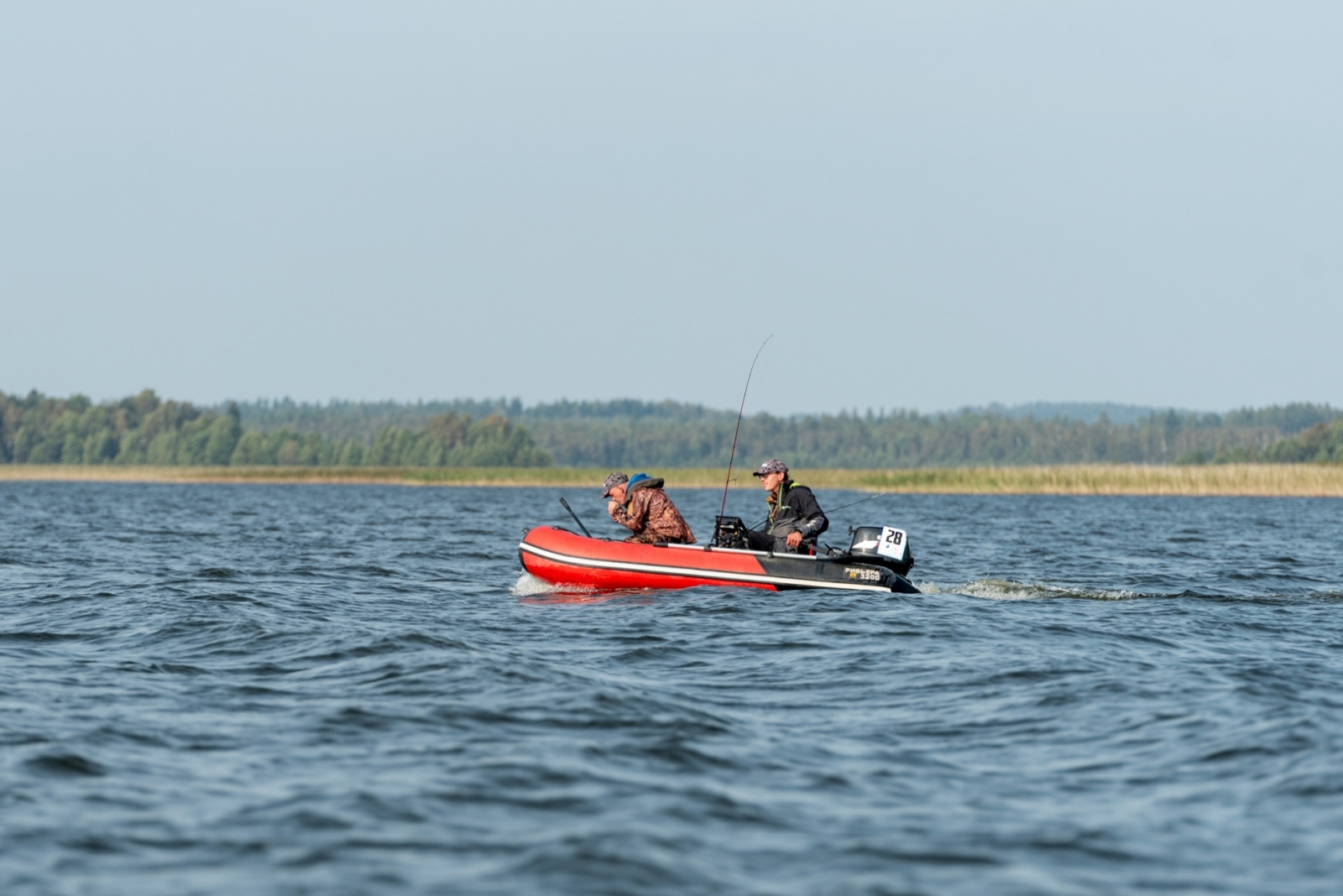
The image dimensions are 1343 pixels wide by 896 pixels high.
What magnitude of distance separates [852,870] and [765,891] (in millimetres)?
487

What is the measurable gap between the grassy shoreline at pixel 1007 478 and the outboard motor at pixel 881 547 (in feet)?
48.3

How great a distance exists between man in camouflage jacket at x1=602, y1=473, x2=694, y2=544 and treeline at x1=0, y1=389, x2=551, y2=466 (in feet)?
475

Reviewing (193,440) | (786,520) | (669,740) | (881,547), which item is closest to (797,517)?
(786,520)

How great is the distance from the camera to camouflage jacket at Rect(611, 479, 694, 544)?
16219 mm

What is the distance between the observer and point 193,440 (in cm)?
15762

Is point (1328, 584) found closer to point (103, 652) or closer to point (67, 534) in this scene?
point (103, 652)

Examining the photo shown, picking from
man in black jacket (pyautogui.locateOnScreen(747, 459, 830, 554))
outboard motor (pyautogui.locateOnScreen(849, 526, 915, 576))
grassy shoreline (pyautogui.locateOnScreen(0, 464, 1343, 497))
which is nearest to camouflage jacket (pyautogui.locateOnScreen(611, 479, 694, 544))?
man in black jacket (pyautogui.locateOnScreen(747, 459, 830, 554))

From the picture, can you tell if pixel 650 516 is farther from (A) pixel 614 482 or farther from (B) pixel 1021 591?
(B) pixel 1021 591

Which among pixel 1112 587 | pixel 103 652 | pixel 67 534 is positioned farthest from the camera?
pixel 67 534

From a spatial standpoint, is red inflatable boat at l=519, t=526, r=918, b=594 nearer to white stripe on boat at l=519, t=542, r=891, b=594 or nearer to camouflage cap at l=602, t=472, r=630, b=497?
white stripe on boat at l=519, t=542, r=891, b=594

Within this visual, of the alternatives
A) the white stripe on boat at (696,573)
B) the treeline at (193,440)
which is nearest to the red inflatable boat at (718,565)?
the white stripe on boat at (696,573)

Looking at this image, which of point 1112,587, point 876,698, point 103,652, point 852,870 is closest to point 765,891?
point 852,870

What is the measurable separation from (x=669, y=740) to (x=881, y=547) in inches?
314

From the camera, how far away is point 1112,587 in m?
A: 18.3
